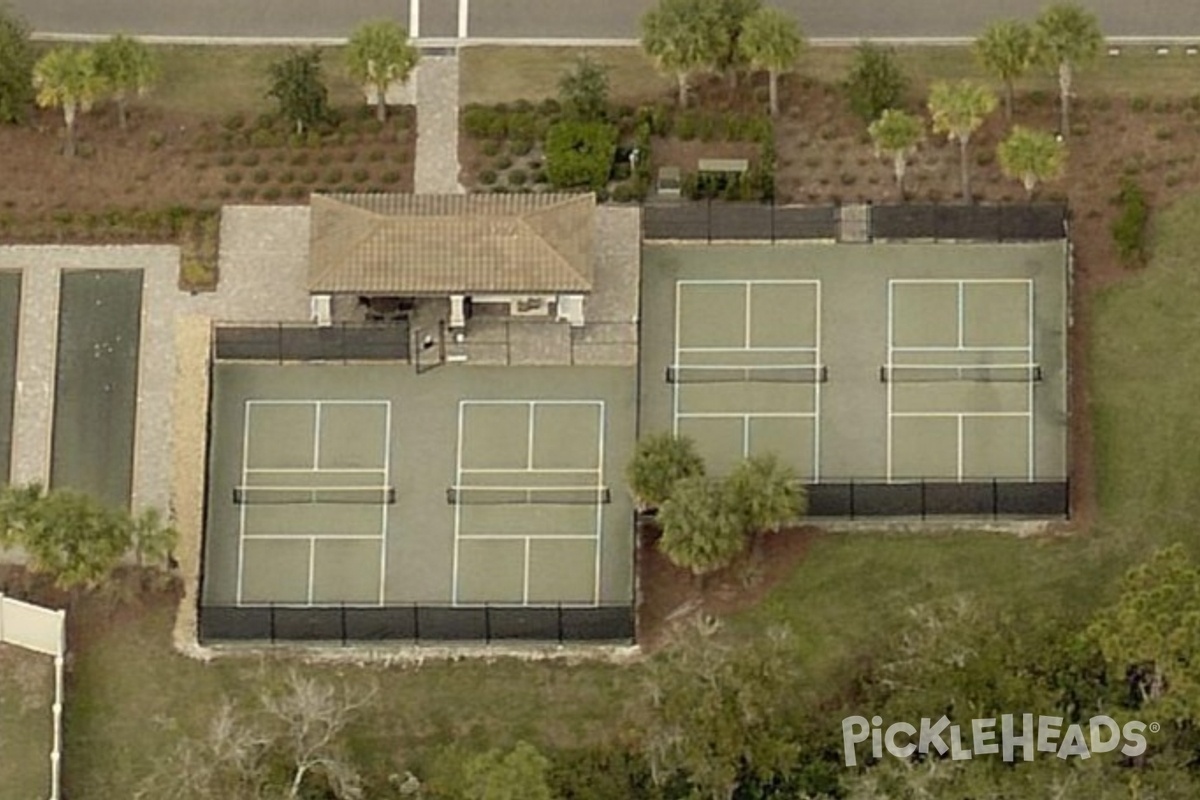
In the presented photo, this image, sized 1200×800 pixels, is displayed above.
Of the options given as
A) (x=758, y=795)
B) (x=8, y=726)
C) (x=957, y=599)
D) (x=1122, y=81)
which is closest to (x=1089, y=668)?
(x=957, y=599)

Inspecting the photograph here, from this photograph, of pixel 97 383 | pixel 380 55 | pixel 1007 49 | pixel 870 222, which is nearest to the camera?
pixel 870 222

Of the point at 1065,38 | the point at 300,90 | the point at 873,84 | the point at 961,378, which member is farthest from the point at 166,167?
the point at 1065,38

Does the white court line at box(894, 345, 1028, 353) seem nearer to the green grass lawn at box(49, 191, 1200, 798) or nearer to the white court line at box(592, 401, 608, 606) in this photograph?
the green grass lawn at box(49, 191, 1200, 798)

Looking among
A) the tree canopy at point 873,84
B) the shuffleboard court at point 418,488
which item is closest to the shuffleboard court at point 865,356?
the shuffleboard court at point 418,488

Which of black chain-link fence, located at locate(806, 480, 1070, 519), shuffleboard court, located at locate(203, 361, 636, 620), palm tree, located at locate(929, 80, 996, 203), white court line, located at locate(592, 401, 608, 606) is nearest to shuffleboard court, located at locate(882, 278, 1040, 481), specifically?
black chain-link fence, located at locate(806, 480, 1070, 519)

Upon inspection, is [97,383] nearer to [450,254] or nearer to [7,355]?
[7,355]

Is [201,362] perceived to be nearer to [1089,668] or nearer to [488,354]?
[488,354]
